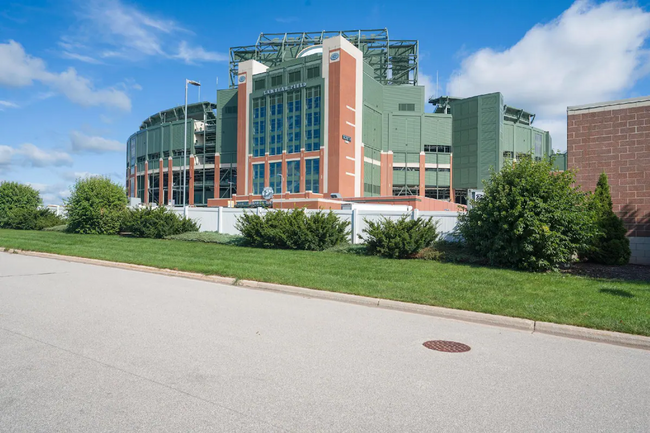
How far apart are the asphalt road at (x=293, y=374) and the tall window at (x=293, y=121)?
204ft

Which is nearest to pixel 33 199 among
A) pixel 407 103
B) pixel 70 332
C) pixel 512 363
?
pixel 70 332

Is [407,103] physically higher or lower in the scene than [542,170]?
higher

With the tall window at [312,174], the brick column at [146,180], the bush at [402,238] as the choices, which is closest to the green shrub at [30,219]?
the bush at [402,238]

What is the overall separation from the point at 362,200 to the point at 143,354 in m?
54.5

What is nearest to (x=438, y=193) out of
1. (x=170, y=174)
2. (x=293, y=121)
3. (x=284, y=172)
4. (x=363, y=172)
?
(x=363, y=172)

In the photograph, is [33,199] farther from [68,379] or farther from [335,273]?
[68,379]

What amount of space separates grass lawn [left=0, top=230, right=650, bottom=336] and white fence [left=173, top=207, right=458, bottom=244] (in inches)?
113

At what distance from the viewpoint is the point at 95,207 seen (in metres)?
27.8

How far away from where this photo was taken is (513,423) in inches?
152

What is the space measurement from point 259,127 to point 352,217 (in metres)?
57.1

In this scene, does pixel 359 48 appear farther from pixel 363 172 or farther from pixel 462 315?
pixel 462 315

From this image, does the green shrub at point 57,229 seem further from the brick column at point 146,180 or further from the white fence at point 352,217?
the brick column at point 146,180

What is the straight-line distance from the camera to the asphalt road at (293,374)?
386 cm

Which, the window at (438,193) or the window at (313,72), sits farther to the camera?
the window at (438,193)
